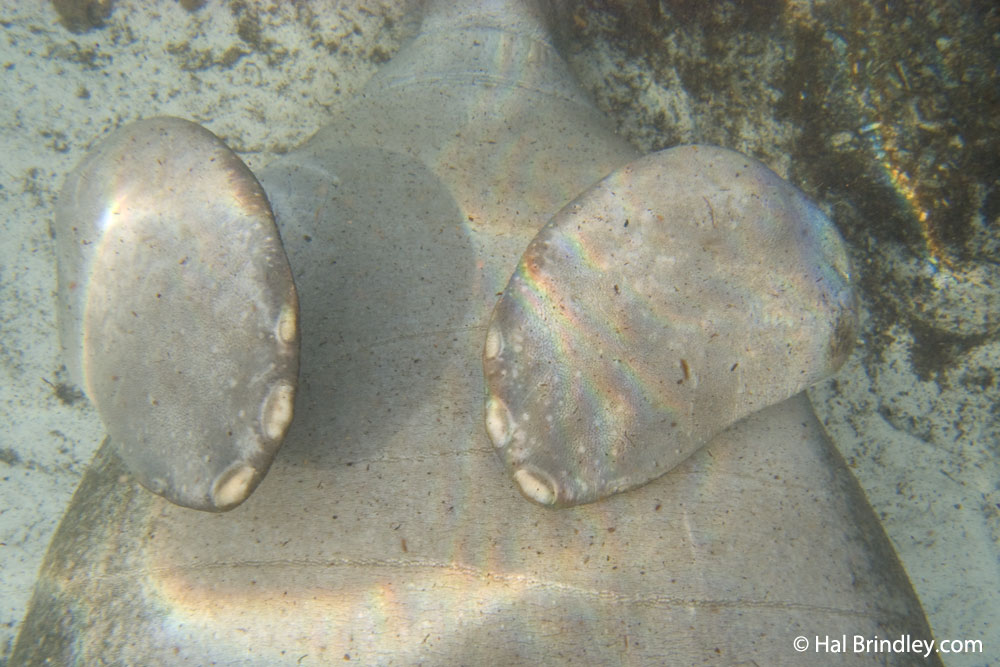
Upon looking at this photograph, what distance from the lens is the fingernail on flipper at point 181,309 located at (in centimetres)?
175

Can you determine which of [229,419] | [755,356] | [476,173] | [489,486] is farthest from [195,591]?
[755,356]

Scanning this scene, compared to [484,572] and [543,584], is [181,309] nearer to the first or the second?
[484,572]

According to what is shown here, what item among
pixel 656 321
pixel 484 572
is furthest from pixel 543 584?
pixel 656 321

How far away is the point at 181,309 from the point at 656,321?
1.72 metres

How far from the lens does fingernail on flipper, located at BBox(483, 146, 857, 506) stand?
187 cm

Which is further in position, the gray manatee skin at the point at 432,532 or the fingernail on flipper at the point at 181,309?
the gray manatee skin at the point at 432,532

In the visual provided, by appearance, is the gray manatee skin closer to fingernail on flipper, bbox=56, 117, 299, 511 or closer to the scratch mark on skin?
the scratch mark on skin

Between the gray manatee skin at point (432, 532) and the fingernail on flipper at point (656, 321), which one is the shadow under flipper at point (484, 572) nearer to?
the gray manatee skin at point (432, 532)

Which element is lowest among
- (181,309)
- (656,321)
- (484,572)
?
(484,572)

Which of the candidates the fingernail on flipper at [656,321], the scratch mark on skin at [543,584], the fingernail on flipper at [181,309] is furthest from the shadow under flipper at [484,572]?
the fingernail on flipper at [181,309]

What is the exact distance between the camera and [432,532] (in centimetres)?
198

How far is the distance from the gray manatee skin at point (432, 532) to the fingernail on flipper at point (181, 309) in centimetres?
38

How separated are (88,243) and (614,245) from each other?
6.46ft

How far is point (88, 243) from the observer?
1.93 meters
